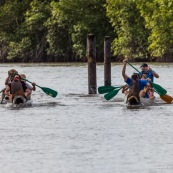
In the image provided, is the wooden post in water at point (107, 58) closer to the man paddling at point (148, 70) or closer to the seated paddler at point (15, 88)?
the man paddling at point (148, 70)

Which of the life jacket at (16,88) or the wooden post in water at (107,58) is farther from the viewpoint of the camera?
the wooden post in water at (107,58)

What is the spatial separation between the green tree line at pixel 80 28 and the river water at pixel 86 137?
154ft

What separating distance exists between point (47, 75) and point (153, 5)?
1028 inches

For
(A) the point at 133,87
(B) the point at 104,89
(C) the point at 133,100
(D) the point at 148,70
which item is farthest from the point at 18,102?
(D) the point at 148,70

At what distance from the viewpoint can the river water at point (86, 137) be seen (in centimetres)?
2328

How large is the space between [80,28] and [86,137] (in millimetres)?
70784

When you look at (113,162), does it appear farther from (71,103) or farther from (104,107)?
(71,103)

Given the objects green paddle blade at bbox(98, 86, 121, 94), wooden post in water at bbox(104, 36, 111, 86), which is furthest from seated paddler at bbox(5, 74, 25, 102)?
wooden post in water at bbox(104, 36, 111, 86)

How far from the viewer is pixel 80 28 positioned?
98500 mm

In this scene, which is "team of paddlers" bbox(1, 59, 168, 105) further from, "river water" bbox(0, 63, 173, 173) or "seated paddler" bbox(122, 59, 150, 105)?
"river water" bbox(0, 63, 173, 173)

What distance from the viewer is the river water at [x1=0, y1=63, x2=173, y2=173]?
2328 centimetres

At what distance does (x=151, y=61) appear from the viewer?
9356 centimetres

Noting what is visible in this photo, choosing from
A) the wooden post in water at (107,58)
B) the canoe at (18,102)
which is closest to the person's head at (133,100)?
the canoe at (18,102)

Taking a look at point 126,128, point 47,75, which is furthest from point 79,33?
point 126,128
